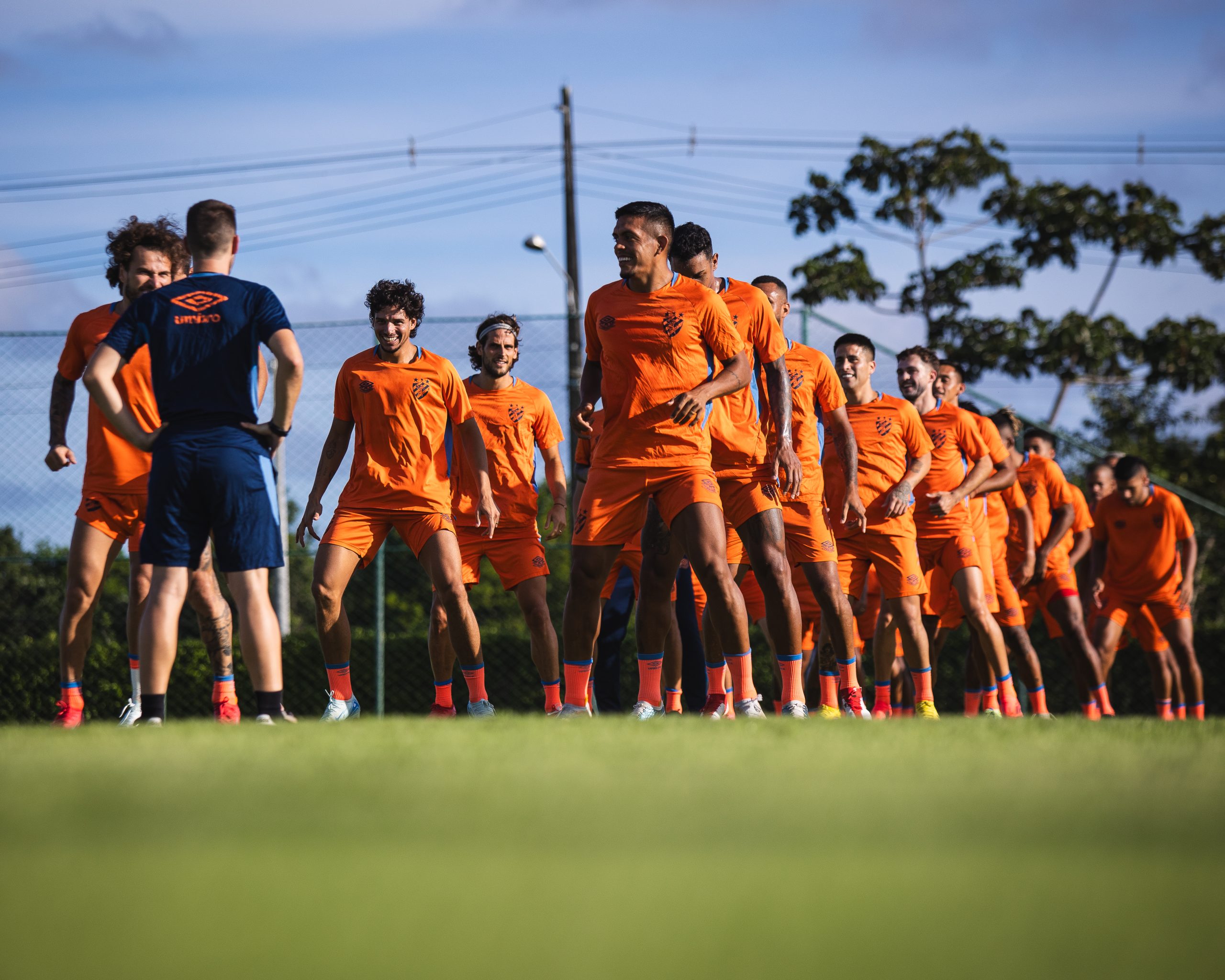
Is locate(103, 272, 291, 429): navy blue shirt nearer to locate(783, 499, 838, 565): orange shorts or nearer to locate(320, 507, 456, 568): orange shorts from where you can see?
locate(320, 507, 456, 568): orange shorts

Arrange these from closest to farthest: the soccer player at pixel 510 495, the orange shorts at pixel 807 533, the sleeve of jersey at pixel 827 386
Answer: the orange shorts at pixel 807 533
the sleeve of jersey at pixel 827 386
the soccer player at pixel 510 495

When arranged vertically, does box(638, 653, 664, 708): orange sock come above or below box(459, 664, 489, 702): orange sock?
above

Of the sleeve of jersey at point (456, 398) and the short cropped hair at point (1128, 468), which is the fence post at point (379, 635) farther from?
the short cropped hair at point (1128, 468)

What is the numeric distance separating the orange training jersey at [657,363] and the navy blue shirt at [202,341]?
A: 5.93 feet

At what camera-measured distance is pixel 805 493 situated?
7750 mm

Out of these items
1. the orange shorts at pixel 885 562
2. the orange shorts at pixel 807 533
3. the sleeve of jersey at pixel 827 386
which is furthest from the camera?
the orange shorts at pixel 885 562

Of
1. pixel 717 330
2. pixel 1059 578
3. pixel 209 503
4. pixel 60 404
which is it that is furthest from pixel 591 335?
pixel 1059 578

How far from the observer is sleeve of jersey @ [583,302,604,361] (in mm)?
6379

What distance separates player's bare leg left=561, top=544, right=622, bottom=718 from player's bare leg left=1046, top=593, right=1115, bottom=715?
6.56m

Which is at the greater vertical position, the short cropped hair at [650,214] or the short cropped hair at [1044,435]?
the short cropped hair at [650,214]

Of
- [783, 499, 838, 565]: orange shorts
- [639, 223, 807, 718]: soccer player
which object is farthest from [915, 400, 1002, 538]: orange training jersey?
[639, 223, 807, 718]: soccer player

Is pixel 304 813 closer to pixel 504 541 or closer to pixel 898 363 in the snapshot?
pixel 504 541

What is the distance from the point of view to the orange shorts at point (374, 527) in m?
7.18

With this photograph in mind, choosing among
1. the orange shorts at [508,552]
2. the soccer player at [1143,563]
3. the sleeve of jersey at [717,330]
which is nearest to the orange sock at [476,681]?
the orange shorts at [508,552]
